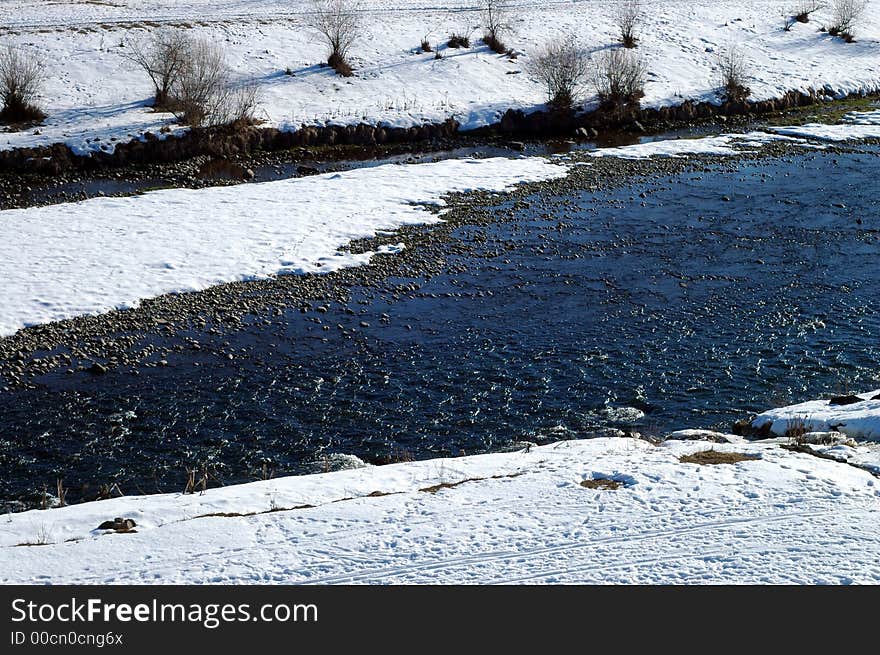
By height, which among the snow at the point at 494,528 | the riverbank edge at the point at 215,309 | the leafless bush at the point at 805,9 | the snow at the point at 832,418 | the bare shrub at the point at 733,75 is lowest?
the snow at the point at 832,418

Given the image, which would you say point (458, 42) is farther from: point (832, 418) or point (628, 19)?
point (832, 418)

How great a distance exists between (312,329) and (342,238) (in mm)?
4912

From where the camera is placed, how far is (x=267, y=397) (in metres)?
13.9

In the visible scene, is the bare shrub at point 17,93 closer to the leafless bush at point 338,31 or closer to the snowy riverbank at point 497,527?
the leafless bush at point 338,31

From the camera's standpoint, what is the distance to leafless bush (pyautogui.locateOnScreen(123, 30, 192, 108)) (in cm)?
2984

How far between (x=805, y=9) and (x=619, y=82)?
1646 centimetres

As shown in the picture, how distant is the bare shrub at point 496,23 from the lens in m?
36.8

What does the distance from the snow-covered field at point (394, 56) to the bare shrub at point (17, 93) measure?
0.52 meters


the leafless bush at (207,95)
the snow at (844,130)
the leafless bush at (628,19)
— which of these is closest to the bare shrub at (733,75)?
the snow at (844,130)

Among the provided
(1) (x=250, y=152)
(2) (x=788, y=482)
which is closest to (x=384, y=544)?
(2) (x=788, y=482)

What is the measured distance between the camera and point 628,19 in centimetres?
3888

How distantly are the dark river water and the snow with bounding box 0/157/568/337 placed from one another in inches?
91.2

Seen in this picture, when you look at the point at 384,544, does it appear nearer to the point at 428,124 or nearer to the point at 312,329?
the point at 312,329
